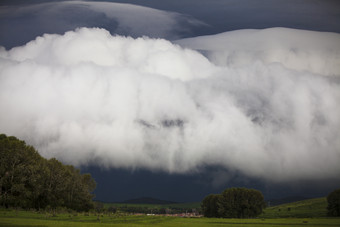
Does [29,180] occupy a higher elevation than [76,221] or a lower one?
higher

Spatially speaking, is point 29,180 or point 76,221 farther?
point 29,180

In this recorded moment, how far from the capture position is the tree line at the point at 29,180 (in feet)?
466

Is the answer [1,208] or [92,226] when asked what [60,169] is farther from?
[92,226]

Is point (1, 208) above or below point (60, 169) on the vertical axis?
below

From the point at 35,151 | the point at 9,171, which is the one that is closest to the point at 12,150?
the point at 9,171

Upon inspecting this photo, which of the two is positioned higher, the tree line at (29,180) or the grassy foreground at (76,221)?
the tree line at (29,180)

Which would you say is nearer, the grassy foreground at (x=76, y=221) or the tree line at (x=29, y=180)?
the grassy foreground at (x=76, y=221)

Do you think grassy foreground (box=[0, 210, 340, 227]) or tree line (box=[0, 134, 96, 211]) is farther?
tree line (box=[0, 134, 96, 211])

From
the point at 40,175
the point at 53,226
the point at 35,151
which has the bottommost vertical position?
the point at 53,226

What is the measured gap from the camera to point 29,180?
147125mm

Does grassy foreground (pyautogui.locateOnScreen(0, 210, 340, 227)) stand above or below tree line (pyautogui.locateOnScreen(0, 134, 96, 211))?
below

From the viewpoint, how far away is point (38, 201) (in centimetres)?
15712

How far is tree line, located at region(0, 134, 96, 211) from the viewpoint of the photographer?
466 feet

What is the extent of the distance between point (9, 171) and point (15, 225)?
7123 cm
